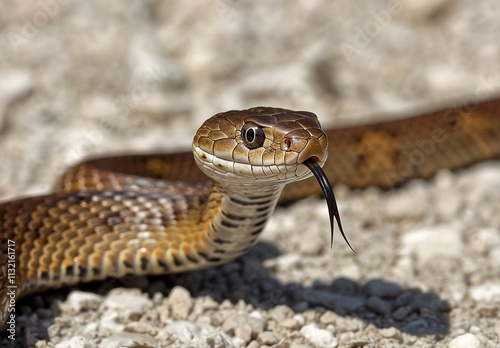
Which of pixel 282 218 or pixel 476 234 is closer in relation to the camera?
pixel 476 234

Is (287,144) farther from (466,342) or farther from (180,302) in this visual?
(466,342)

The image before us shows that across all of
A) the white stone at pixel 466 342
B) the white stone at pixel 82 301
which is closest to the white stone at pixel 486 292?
the white stone at pixel 466 342

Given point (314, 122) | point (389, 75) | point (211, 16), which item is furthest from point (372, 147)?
point (314, 122)

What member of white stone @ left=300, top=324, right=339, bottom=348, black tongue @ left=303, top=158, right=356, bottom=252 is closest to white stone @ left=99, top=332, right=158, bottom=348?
white stone @ left=300, top=324, right=339, bottom=348

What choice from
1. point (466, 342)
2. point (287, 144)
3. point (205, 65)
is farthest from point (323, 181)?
point (205, 65)

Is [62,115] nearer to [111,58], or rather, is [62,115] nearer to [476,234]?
[111,58]

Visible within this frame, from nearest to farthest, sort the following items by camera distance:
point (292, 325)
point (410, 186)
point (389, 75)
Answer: point (292, 325), point (410, 186), point (389, 75)
